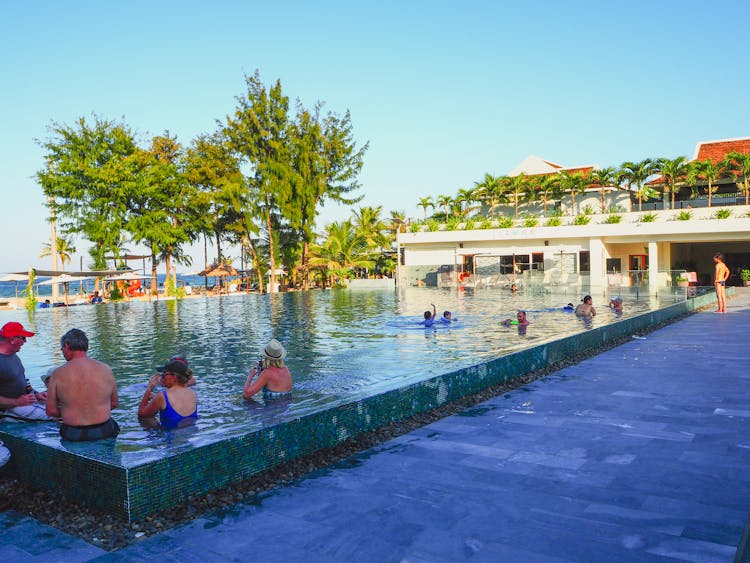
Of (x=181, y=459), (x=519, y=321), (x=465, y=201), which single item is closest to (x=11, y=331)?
(x=181, y=459)

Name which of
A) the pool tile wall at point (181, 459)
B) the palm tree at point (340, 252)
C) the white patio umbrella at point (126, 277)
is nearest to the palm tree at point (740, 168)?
the palm tree at point (340, 252)

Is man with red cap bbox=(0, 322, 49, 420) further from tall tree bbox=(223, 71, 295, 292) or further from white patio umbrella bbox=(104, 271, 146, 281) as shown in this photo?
tall tree bbox=(223, 71, 295, 292)

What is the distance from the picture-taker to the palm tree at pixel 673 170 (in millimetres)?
37094

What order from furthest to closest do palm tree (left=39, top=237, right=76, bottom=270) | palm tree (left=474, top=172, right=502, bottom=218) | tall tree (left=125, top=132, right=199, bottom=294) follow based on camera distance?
1. palm tree (left=39, top=237, right=76, bottom=270)
2. palm tree (left=474, top=172, right=502, bottom=218)
3. tall tree (left=125, top=132, right=199, bottom=294)

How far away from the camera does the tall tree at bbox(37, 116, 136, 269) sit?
118 feet

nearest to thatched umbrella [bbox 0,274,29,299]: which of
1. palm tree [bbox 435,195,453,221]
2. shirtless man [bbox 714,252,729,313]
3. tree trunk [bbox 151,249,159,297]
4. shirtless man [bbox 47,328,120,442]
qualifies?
tree trunk [bbox 151,249,159,297]

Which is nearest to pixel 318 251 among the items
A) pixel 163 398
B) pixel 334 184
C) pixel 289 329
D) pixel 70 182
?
pixel 334 184

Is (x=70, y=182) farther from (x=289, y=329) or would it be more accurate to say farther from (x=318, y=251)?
(x=289, y=329)

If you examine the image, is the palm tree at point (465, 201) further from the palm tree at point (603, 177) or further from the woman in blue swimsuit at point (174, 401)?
the woman in blue swimsuit at point (174, 401)

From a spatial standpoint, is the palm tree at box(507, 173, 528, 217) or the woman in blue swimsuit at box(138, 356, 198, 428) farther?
the palm tree at box(507, 173, 528, 217)

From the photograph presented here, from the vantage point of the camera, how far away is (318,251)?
4159cm

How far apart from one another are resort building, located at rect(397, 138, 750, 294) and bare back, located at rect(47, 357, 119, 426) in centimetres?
2665

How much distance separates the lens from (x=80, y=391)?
15.5ft

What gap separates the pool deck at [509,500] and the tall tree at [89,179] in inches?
1376
